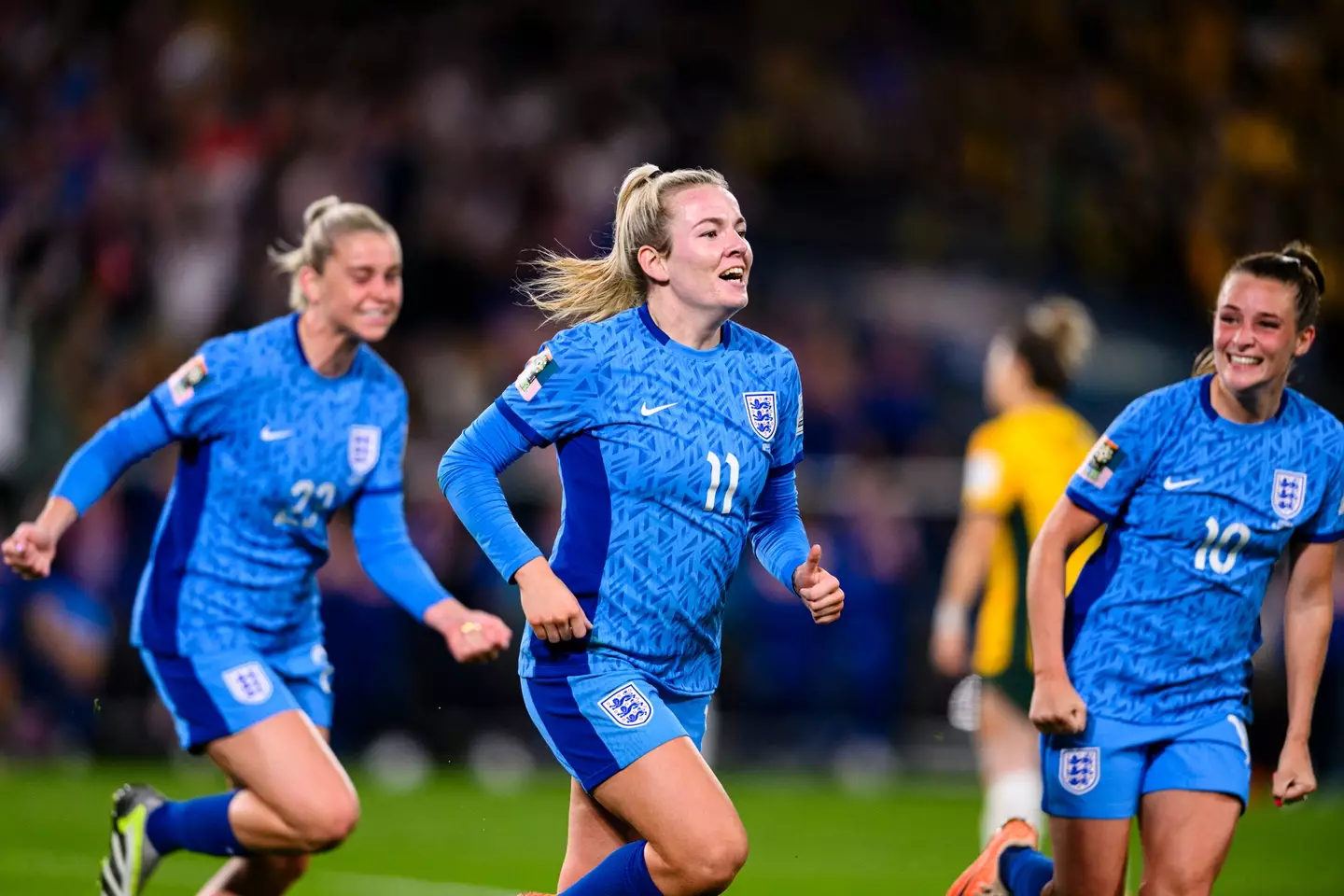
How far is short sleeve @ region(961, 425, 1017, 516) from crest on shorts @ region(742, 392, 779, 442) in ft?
10.7

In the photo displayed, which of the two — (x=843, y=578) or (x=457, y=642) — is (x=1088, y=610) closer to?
(x=457, y=642)

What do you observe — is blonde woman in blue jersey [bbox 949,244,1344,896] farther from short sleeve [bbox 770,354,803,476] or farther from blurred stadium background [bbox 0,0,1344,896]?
blurred stadium background [bbox 0,0,1344,896]

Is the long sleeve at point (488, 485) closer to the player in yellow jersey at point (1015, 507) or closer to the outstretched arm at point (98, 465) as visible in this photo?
the outstretched arm at point (98, 465)

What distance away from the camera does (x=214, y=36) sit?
50.6 feet

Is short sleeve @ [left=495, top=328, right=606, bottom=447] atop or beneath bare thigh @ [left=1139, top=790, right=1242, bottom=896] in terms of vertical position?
atop

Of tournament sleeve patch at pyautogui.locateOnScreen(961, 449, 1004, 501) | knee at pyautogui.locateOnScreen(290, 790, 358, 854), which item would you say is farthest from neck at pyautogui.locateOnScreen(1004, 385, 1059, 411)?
knee at pyautogui.locateOnScreen(290, 790, 358, 854)

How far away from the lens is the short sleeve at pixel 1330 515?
4910mm

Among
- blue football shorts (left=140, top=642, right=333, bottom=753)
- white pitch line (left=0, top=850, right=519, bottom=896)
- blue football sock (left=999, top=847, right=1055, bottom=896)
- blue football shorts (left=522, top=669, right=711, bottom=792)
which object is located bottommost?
white pitch line (left=0, top=850, right=519, bottom=896)

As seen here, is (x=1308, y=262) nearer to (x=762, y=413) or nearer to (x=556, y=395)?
(x=762, y=413)

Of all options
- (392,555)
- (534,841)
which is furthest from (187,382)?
(534,841)

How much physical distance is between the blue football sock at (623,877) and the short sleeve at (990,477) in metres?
3.76

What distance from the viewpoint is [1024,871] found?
5469mm

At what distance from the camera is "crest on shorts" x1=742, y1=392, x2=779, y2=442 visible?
4.57 meters

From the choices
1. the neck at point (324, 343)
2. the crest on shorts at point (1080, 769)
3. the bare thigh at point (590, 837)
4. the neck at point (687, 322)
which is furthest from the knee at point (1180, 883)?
the neck at point (324, 343)
